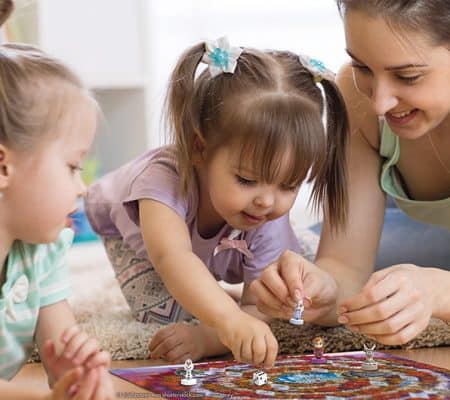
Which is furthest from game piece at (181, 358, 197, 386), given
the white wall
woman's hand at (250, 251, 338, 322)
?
the white wall

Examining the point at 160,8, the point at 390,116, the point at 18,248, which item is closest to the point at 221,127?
the point at 390,116

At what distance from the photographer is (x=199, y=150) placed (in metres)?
1.51

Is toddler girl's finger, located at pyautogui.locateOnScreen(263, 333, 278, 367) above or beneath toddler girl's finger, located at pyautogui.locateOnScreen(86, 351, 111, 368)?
beneath

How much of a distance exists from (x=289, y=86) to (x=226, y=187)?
181mm

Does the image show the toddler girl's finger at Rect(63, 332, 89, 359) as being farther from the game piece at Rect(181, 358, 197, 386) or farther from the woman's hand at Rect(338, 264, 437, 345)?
the woman's hand at Rect(338, 264, 437, 345)

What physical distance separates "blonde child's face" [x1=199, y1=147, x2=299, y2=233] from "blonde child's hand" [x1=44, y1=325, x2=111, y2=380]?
49cm

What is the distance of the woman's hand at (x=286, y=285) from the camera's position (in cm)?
132

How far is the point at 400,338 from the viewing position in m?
1.27

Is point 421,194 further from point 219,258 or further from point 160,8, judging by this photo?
point 160,8

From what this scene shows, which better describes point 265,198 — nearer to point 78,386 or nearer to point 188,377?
point 188,377

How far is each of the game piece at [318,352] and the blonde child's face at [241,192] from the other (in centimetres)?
21

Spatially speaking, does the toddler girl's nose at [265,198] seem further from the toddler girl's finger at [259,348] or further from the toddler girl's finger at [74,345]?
the toddler girl's finger at [74,345]

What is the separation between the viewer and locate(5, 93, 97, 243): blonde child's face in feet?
3.62

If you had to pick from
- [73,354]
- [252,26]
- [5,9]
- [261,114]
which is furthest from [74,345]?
[252,26]
